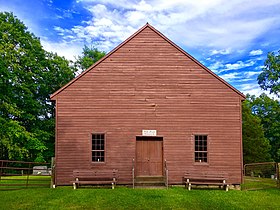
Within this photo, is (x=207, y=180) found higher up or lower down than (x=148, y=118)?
lower down

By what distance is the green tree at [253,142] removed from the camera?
3447cm

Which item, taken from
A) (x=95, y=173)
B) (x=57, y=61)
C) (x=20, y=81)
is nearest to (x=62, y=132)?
(x=95, y=173)

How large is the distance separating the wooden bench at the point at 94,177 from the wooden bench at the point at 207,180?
3636 mm

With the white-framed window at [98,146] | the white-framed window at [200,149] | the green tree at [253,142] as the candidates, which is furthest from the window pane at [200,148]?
the green tree at [253,142]

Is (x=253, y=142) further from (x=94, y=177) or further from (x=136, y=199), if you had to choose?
(x=136, y=199)

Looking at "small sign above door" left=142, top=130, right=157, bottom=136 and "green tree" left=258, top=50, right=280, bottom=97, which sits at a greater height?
"green tree" left=258, top=50, right=280, bottom=97

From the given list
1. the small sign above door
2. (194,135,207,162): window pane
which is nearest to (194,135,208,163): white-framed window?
(194,135,207,162): window pane

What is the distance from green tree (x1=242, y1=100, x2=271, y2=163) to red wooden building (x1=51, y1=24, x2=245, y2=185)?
20284 mm

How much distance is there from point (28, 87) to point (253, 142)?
2567 centimetres

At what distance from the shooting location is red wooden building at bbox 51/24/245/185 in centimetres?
1571

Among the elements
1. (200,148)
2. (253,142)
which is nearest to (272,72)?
(253,142)

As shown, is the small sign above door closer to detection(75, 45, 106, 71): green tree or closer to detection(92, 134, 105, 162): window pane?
detection(92, 134, 105, 162): window pane

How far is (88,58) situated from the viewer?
3928 cm

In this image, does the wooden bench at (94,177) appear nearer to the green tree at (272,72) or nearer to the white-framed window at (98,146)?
the white-framed window at (98,146)
